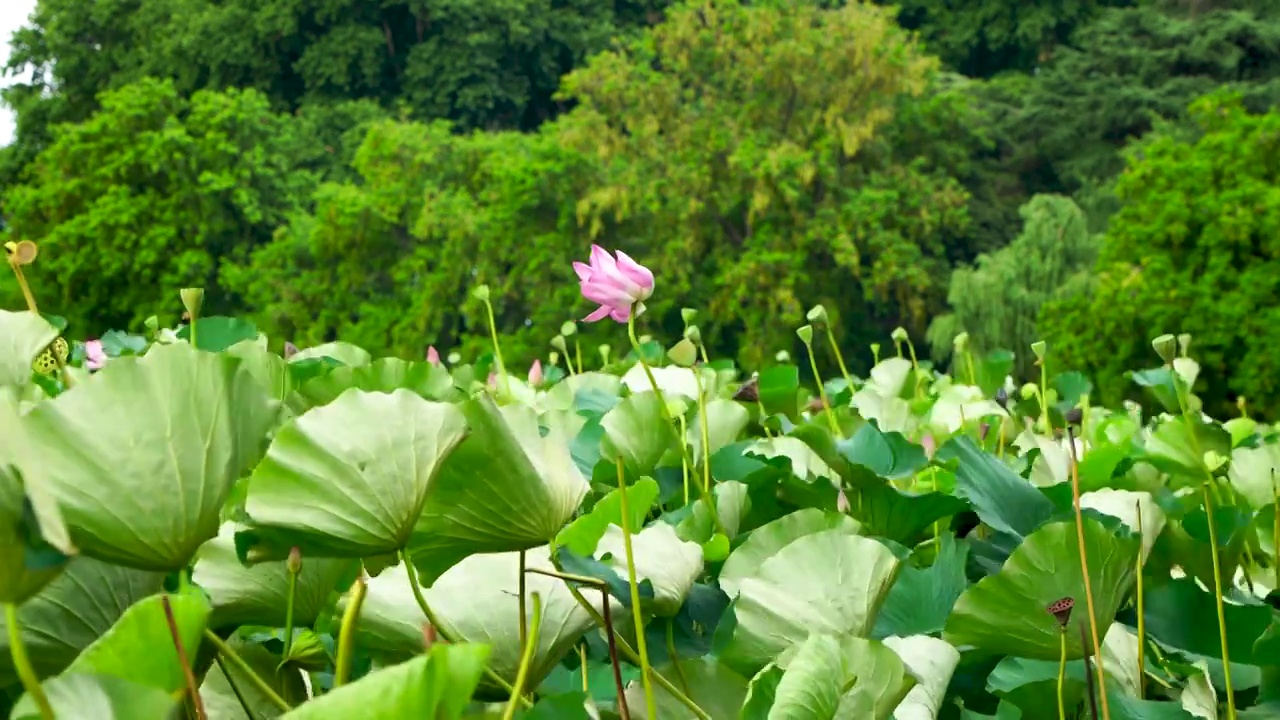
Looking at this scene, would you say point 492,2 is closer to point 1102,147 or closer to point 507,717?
point 1102,147

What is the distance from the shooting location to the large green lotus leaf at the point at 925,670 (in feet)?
1.72

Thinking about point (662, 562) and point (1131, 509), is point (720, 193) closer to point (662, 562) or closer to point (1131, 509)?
point (1131, 509)

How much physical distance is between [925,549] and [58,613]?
50 centimetres

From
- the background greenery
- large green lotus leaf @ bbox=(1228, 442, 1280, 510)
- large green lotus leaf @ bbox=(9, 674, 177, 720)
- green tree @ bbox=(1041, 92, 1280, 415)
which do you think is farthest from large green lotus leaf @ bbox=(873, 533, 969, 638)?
the background greenery

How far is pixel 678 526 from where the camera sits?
30.0 inches

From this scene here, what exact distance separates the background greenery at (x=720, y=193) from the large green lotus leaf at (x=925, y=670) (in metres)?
13.3

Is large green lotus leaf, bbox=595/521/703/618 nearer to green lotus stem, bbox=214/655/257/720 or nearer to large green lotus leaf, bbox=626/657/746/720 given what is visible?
large green lotus leaf, bbox=626/657/746/720

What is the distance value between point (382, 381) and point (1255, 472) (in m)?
0.60

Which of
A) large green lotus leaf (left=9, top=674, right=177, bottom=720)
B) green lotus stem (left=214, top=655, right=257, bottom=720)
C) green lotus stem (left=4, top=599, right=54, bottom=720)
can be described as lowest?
green lotus stem (left=214, top=655, right=257, bottom=720)

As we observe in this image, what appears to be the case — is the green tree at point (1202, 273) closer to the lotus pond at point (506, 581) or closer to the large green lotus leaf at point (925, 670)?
the lotus pond at point (506, 581)

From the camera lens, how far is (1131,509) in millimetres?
744

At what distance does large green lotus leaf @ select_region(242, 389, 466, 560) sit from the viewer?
443mm

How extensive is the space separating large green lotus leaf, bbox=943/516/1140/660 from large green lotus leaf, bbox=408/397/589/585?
15cm

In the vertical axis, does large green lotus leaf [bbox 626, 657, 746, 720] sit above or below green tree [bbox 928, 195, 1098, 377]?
above
